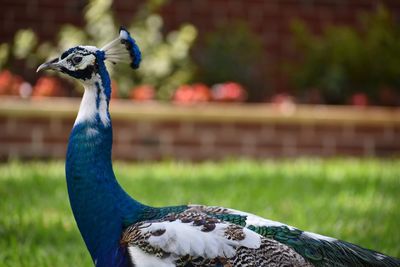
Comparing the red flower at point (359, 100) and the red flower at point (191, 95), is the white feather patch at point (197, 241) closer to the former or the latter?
the red flower at point (191, 95)

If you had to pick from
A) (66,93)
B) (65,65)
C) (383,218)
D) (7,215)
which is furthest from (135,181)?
(65,65)

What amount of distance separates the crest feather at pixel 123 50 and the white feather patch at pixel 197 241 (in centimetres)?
63

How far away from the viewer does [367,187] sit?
5.30 metres

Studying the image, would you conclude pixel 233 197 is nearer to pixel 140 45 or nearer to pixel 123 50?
pixel 123 50

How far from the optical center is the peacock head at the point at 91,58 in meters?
2.43

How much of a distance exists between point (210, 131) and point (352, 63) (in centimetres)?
194

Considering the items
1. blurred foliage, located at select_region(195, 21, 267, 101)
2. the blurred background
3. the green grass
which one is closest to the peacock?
the green grass

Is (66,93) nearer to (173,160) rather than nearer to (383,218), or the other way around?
(173,160)

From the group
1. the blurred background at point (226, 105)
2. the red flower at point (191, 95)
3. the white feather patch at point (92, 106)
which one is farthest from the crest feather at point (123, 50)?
the red flower at point (191, 95)

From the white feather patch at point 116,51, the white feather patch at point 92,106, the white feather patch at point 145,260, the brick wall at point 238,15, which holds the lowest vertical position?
the white feather patch at point 145,260

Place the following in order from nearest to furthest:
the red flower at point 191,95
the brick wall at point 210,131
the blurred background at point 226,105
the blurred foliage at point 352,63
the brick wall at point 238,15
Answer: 1. the blurred background at point 226,105
2. the brick wall at point 210,131
3. the red flower at point 191,95
4. the blurred foliage at point 352,63
5. the brick wall at point 238,15

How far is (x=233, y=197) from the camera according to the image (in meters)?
4.83

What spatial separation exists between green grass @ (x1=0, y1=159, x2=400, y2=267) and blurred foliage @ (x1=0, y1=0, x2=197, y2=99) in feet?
4.15

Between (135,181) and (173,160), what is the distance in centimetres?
152
